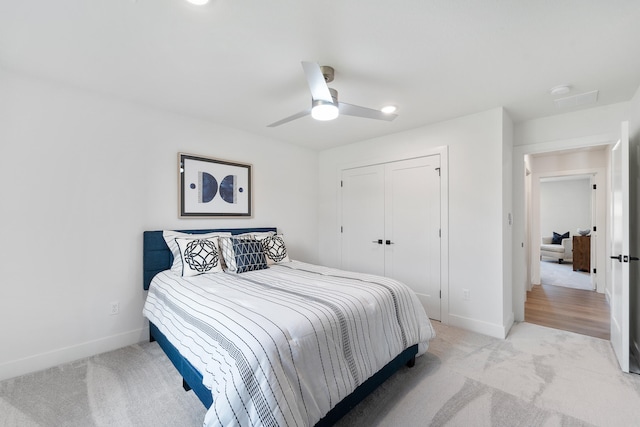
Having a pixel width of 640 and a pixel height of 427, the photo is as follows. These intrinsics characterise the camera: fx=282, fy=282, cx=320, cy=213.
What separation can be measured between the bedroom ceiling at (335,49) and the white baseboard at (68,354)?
2269 mm

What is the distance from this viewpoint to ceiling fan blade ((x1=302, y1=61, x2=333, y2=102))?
1690 millimetres

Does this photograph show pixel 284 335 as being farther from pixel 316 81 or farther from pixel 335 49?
pixel 335 49

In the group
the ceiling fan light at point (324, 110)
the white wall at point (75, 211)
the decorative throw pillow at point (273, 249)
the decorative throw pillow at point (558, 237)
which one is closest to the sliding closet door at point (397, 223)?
the decorative throw pillow at point (273, 249)

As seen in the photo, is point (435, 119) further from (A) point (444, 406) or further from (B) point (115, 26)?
(B) point (115, 26)

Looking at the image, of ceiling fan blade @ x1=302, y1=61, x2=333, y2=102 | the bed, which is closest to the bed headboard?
the bed

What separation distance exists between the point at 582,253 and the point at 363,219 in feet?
18.7

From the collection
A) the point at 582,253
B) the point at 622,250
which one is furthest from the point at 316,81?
the point at 582,253

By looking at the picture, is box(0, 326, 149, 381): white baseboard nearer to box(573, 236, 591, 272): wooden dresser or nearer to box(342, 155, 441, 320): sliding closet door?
box(342, 155, 441, 320): sliding closet door

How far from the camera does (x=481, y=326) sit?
302cm

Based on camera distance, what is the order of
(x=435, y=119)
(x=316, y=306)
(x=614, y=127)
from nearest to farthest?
1. (x=316, y=306)
2. (x=614, y=127)
3. (x=435, y=119)

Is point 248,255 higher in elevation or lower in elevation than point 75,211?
lower

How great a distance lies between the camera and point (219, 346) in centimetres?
147

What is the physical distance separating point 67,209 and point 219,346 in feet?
6.70

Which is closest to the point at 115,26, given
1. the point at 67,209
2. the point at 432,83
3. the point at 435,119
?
the point at 67,209
